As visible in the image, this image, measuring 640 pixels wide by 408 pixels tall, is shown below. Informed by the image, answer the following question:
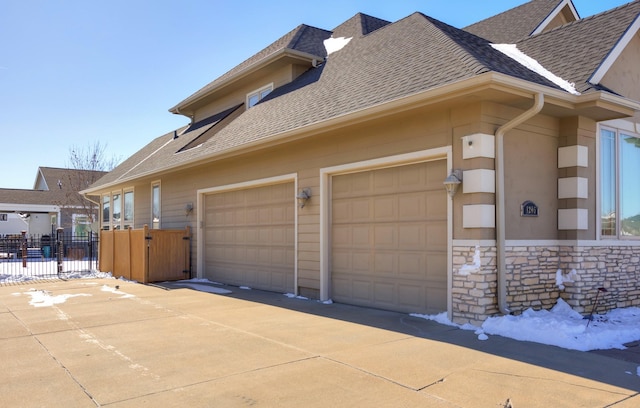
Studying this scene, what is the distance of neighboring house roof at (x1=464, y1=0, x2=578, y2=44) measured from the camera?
456 inches

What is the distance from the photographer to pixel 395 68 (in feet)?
29.8

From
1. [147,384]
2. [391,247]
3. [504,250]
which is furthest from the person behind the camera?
[391,247]

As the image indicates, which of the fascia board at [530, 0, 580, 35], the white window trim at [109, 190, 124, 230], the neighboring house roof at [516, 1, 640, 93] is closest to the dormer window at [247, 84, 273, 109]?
→ the white window trim at [109, 190, 124, 230]

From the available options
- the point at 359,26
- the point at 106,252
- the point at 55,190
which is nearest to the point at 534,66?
the point at 359,26

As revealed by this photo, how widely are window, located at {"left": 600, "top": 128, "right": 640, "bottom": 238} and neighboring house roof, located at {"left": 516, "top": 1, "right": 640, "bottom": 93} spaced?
1.16 meters

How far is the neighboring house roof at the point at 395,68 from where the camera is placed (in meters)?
7.57

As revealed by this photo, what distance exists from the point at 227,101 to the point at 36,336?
36.3 ft

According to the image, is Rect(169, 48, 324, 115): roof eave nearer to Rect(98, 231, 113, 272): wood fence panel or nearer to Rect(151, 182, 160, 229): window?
Rect(151, 182, 160, 229): window

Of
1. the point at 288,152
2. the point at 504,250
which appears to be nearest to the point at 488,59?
the point at 504,250

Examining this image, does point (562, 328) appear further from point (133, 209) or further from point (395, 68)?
point (133, 209)

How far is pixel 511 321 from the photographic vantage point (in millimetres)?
6781

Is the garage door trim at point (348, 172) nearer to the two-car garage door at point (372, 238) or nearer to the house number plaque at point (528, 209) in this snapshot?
the two-car garage door at point (372, 238)

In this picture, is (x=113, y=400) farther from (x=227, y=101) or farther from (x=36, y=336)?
(x=227, y=101)

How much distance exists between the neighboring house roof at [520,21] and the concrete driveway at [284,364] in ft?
24.6
